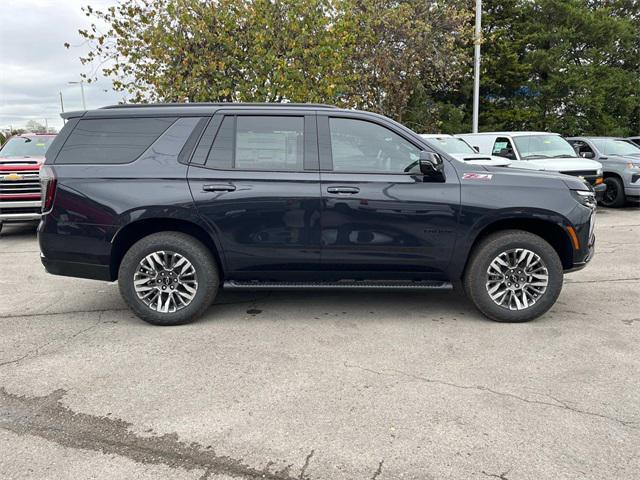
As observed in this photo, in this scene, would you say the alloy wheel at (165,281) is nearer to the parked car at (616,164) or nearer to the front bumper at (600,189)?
the front bumper at (600,189)

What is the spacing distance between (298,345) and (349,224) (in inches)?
44.4

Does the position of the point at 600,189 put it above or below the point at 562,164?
below

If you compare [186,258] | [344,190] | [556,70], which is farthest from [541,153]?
[556,70]

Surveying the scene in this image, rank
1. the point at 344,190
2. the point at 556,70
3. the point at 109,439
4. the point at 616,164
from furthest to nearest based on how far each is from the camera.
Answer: the point at 556,70 → the point at 616,164 → the point at 344,190 → the point at 109,439

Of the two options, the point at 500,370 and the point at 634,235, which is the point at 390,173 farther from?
the point at 634,235

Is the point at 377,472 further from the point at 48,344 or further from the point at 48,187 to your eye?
the point at 48,187

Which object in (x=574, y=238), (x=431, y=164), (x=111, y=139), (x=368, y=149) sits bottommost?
(x=574, y=238)

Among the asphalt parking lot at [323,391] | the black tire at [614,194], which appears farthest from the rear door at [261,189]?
the black tire at [614,194]

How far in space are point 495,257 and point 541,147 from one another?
7.60m

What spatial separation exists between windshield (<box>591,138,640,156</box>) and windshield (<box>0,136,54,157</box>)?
12.9m

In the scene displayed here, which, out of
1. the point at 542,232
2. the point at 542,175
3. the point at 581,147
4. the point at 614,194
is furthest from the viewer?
the point at 581,147

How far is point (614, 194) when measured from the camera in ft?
40.3

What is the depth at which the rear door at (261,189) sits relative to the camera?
439cm

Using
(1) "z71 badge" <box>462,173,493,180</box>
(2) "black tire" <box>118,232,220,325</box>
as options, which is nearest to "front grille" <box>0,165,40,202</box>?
(2) "black tire" <box>118,232,220,325</box>
